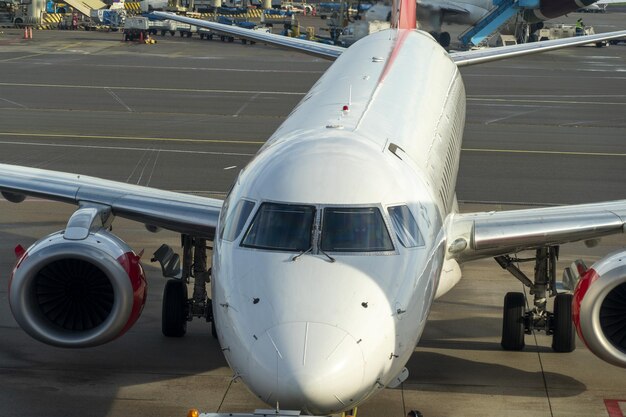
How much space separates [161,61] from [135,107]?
21.7m

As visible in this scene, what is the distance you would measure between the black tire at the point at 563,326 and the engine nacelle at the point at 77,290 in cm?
609

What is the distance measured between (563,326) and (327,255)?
6.17 m

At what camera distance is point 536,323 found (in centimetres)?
1711

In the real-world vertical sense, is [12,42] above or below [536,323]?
below

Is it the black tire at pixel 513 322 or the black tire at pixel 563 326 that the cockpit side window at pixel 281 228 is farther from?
the black tire at pixel 563 326

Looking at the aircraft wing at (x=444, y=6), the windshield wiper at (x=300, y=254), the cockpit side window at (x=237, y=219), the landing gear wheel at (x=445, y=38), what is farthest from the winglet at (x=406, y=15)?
the landing gear wheel at (x=445, y=38)

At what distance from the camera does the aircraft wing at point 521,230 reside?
51.1 feet

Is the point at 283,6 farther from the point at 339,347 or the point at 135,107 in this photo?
the point at 339,347

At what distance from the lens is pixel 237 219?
12.9 meters

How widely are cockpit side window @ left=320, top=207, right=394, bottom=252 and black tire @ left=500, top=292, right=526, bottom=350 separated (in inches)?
199

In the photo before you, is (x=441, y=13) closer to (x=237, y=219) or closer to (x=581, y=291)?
(x=581, y=291)

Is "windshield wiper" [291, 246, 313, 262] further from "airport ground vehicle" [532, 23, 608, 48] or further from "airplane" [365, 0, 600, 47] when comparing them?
"airport ground vehicle" [532, 23, 608, 48]

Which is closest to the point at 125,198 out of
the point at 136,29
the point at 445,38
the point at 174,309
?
the point at 174,309

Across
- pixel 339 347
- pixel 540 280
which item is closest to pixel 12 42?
pixel 540 280
